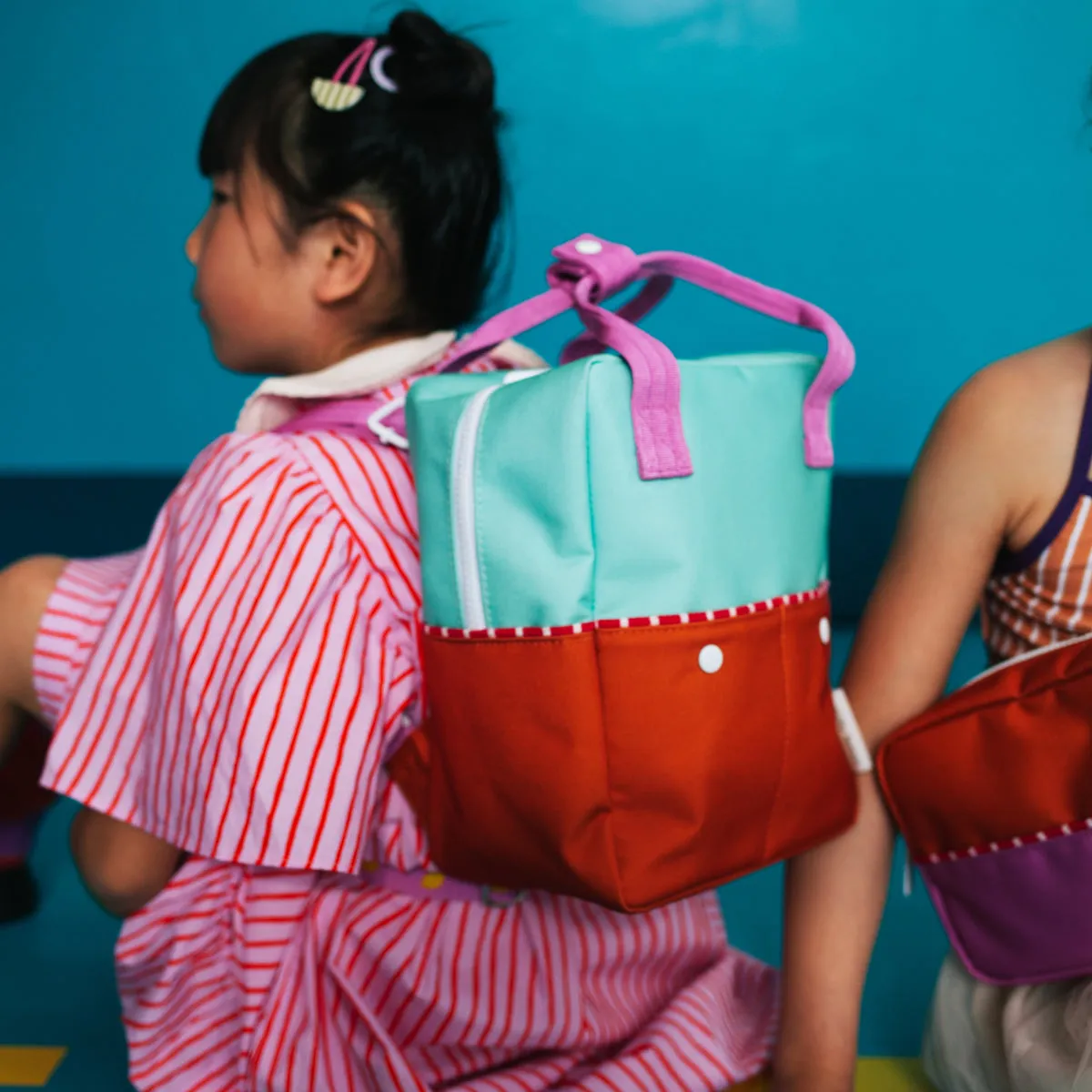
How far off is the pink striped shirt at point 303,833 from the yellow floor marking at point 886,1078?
0.02 meters

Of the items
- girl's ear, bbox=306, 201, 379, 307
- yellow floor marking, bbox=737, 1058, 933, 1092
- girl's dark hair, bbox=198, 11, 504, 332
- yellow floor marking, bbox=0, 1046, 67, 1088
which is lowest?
yellow floor marking, bbox=0, 1046, 67, 1088

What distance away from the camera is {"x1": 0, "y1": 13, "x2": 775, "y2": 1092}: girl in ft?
2.10

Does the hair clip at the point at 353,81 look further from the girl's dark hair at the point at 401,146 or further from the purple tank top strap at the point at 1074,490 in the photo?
the purple tank top strap at the point at 1074,490

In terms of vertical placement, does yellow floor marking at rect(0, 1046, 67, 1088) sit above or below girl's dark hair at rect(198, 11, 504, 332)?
below

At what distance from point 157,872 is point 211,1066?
0.12 m

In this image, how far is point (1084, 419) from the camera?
2.06 ft

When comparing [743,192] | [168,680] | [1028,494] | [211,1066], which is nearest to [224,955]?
[211,1066]

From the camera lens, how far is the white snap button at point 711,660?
555mm

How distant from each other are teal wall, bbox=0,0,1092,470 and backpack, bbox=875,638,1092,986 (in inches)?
35.0

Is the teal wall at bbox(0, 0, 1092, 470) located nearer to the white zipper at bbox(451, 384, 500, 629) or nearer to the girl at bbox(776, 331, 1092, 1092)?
the girl at bbox(776, 331, 1092, 1092)

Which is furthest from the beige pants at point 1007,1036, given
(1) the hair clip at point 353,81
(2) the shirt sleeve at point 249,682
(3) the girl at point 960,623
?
(1) the hair clip at point 353,81

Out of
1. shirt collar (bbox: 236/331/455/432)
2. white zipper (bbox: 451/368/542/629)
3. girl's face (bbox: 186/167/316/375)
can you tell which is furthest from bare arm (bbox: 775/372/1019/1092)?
girl's face (bbox: 186/167/316/375)

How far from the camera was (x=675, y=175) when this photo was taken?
4.79 feet

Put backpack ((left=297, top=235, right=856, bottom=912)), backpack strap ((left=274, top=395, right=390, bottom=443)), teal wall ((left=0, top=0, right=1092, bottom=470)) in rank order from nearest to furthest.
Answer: backpack ((left=297, top=235, right=856, bottom=912)), backpack strap ((left=274, top=395, right=390, bottom=443)), teal wall ((left=0, top=0, right=1092, bottom=470))
